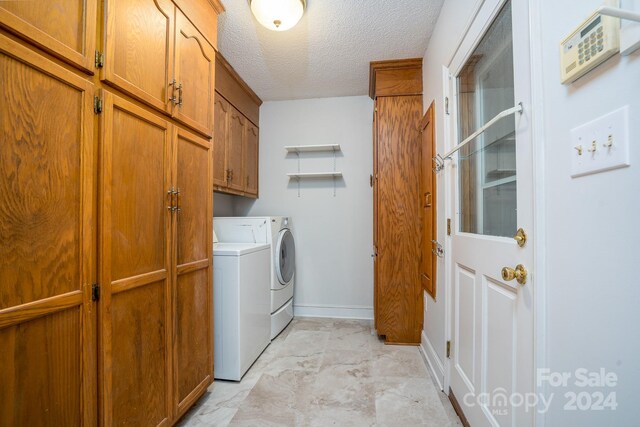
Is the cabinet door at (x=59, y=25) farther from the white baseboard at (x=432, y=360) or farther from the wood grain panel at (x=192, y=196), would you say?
the white baseboard at (x=432, y=360)

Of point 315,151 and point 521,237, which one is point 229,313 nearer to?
point 521,237

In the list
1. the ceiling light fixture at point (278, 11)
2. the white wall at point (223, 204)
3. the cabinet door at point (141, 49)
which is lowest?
the white wall at point (223, 204)

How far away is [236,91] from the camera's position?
8.85 feet

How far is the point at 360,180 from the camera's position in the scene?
310cm

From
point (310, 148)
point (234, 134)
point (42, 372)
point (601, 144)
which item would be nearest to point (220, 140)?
point (234, 134)

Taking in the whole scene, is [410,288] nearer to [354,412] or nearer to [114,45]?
[354,412]

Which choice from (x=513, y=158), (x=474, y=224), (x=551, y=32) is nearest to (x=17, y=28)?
(x=551, y=32)

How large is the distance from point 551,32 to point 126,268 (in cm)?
163

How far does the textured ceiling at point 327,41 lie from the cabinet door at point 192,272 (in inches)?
41.6

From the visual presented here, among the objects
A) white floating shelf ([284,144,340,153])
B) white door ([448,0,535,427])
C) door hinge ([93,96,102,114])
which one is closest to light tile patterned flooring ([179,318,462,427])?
white door ([448,0,535,427])

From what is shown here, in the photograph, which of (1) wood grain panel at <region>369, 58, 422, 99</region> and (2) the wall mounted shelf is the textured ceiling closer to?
(1) wood grain panel at <region>369, 58, 422, 99</region>

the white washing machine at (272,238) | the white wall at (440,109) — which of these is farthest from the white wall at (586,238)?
the white washing machine at (272,238)

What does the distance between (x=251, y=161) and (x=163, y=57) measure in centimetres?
176

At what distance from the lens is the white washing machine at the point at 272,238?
249 centimetres
